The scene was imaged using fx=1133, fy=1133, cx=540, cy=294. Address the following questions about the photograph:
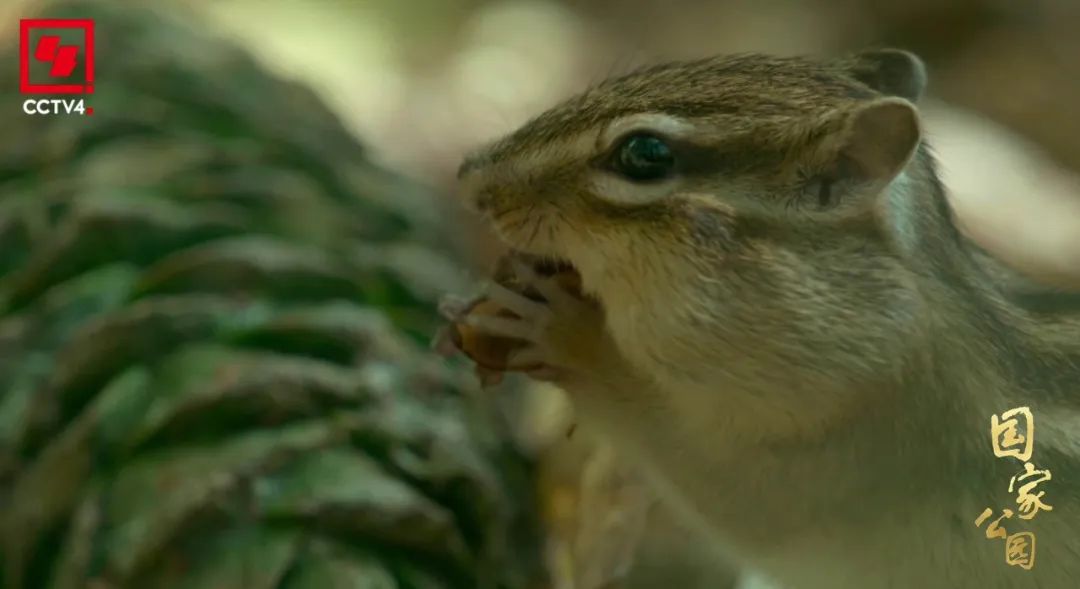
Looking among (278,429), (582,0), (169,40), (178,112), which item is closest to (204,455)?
(278,429)

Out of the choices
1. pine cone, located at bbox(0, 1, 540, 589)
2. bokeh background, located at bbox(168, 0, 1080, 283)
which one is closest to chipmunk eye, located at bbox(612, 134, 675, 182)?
pine cone, located at bbox(0, 1, 540, 589)

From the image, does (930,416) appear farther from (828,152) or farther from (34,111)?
(34,111)

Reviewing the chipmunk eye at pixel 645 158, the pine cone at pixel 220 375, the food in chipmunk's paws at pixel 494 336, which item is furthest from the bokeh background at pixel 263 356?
the chipmunk eye at pixel 645 158

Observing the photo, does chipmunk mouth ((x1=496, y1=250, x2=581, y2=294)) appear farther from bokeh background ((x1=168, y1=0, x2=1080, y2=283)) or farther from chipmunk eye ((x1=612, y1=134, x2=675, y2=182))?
bokeh background ((x1=168, y1=0, x2=1080, y2=283))

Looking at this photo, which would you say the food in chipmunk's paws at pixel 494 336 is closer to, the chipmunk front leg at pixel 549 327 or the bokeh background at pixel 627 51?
the chipmunk front leg at pixel 549 327

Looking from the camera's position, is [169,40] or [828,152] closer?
[828,152]
